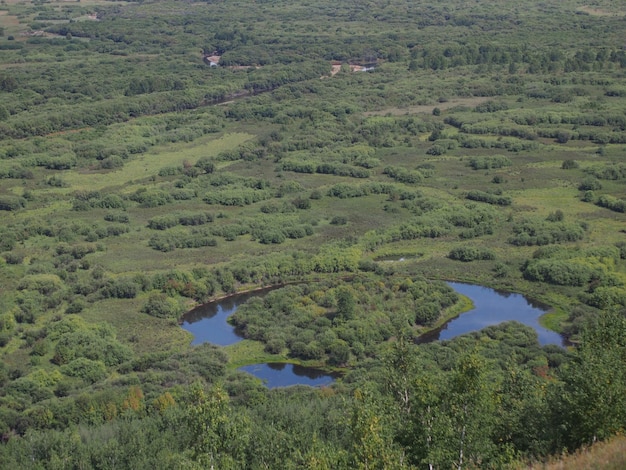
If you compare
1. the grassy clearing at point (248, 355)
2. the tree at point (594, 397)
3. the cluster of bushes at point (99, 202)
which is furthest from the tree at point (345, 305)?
the cluster of bushes at point (99, 202)

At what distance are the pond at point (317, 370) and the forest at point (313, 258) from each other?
0.74 m

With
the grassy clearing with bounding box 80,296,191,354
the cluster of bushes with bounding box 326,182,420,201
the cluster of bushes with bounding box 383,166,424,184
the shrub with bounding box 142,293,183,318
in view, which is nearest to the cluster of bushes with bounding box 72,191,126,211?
the cluster of bushes with bounding box 326,182,420,201

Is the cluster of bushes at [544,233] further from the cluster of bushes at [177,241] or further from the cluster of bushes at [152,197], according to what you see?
the cluster of bushes at [152,197]

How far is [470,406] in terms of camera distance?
3056cm

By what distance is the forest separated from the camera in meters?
32.8

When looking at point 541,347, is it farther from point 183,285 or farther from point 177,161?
point 177,161

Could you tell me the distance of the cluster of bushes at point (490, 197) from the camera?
8636 cm

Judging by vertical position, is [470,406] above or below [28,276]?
above

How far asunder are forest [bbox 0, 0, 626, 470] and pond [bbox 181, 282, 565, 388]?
742mm

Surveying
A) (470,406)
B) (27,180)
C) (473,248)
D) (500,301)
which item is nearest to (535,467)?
(470,406)

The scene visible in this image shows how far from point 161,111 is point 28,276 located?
68.0 m

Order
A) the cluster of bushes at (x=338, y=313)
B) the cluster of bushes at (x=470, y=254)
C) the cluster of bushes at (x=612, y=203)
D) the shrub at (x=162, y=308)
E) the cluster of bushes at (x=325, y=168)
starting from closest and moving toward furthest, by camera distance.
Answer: the cluster of bushes at (x=338, y=313)
the shrub at (x=162, y=308)
the cluster of bushes at (x=470, y=254)
the cluster of bushes at (x=612, y=203)
the cluster of bushes at (x=325, y=168)

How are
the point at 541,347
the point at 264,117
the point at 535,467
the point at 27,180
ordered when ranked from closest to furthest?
1. the point at 535,467
2. the point at 541,347
3. the point at 27,180
4. the point at 264,117

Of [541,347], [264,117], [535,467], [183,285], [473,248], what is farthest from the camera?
[264,117]
